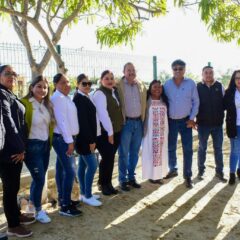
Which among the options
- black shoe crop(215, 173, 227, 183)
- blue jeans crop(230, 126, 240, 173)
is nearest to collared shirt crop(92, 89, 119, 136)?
blue jeans crop(230, 126, 240, 173)

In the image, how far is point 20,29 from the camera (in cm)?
540

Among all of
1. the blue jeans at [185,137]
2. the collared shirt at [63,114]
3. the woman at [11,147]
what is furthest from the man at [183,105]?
the woman at [11,147]

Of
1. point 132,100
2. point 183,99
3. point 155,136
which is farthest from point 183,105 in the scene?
point 132,100

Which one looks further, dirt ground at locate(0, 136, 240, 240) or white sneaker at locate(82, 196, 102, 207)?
white sneaker at locate(82, 196, 102, 207)

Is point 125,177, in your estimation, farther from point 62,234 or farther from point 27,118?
point 27,118

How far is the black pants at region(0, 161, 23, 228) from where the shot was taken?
3.75 m

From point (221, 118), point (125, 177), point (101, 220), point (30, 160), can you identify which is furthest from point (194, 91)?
point (30, 160)

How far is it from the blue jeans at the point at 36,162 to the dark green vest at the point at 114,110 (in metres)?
1.16

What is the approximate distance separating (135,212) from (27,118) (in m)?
1.88

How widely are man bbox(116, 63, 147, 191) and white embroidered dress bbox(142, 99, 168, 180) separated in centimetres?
18

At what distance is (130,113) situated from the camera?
542cm

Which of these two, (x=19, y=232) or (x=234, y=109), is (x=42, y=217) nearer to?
(x=19, y=232)

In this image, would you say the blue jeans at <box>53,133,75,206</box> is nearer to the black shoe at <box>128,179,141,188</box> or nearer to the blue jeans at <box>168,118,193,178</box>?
the black shoe at <box>128,179,141,188</box>

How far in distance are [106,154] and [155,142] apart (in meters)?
0.92
